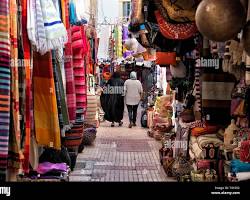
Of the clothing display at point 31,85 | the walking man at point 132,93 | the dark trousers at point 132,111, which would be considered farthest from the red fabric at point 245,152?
the dark trousers at point 132,111

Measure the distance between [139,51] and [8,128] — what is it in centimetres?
1061

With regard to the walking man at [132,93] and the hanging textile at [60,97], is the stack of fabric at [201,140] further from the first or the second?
the walking man at [132,93]

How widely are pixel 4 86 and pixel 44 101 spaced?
3.05 ft

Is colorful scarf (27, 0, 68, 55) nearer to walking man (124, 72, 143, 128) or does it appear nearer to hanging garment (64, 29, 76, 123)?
hanging garment (64, 29, 76, 123)

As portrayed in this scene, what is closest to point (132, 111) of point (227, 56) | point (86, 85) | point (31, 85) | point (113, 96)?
point (113, 96)

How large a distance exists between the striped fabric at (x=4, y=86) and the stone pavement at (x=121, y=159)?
7.18 feet

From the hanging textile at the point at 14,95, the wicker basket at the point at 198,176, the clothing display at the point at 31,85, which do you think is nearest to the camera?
the clothing display at the point at 31,85

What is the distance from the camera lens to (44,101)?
3.68 metres

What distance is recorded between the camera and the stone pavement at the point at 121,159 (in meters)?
6.67

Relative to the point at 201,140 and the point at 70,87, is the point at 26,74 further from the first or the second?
the point at 201,140

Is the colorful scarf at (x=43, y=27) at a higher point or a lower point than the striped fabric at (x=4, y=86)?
higher

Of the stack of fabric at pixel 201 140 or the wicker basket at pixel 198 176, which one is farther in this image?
the stack of fabric at pixel 201 140

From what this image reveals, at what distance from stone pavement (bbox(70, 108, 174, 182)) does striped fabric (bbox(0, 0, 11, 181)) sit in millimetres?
2188
